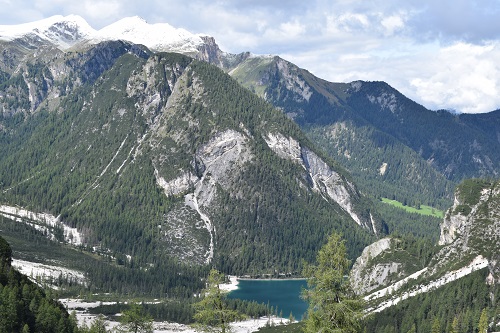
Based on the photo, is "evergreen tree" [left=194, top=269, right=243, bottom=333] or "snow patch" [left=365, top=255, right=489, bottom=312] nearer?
"evergreen tree" [left=194, top=269, right=243, bottom=333]

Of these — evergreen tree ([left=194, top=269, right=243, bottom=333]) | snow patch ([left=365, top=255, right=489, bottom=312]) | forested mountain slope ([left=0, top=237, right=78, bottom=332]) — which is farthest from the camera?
snow patch ([left=365, top=255, right=489, bottom=312])

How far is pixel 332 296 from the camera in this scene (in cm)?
4838

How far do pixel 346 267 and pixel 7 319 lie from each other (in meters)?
86.6

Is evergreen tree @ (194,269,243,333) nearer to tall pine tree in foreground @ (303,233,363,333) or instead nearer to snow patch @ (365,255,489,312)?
tall pine tree in foreground @ (303,233,363,333)

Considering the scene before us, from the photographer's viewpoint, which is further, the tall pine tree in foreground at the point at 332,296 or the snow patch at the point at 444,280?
the snow patch at the point at 444,280

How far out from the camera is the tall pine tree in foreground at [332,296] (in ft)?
156

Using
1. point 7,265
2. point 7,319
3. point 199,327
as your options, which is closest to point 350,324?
point 199,327

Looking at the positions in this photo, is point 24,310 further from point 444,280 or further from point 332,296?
point 444,280

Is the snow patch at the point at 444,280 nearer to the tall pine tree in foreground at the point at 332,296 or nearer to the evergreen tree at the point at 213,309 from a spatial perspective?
the evergreen tree at the point at 213,309

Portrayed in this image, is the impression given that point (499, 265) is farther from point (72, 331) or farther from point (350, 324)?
point (350, 324)

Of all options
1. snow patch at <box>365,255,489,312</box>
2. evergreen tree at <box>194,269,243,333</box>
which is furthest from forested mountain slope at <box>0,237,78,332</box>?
snow patch at <box>365,255,489,312</box>

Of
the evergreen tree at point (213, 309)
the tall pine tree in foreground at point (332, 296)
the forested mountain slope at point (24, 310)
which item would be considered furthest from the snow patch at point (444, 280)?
the tall pine tree in foreground at point (332, 296)

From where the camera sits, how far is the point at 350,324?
157 ft

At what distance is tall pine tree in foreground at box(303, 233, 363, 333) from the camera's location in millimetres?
47594
